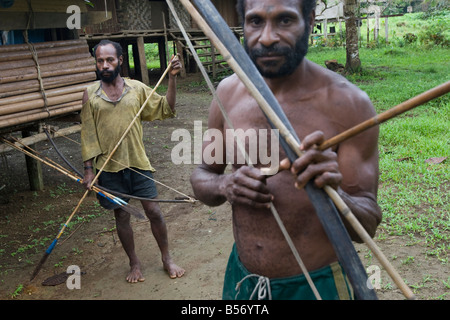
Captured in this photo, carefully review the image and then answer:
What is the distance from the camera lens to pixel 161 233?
13.7 ft

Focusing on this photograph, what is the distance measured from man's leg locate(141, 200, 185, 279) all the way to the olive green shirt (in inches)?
14.3

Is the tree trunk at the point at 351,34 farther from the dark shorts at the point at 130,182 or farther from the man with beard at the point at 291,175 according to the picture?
the man with beard at the point at 291,175

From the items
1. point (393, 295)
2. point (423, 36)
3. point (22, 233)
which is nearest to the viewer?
point (393, 295)

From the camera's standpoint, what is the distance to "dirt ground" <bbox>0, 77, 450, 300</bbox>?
3887mm

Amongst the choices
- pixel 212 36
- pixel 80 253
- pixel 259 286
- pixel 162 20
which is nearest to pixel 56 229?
pixel 80 253

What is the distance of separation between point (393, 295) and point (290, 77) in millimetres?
2406

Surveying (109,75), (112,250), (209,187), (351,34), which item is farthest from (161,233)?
(351,34)

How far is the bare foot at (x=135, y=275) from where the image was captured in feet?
13.4

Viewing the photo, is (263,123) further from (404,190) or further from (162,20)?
(162,20)

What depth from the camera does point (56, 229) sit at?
5273 mm

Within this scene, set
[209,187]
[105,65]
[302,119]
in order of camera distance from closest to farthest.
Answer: [302,119]
[209,187]
[105,65]

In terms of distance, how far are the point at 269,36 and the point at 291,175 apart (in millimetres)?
537

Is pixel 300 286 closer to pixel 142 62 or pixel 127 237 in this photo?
pixel 127 237

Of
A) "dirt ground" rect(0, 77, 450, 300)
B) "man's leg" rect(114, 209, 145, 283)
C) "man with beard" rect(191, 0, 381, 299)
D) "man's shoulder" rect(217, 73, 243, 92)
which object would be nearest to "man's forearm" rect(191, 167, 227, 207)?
"man with beard" rect(191, 0, 381, 299)
